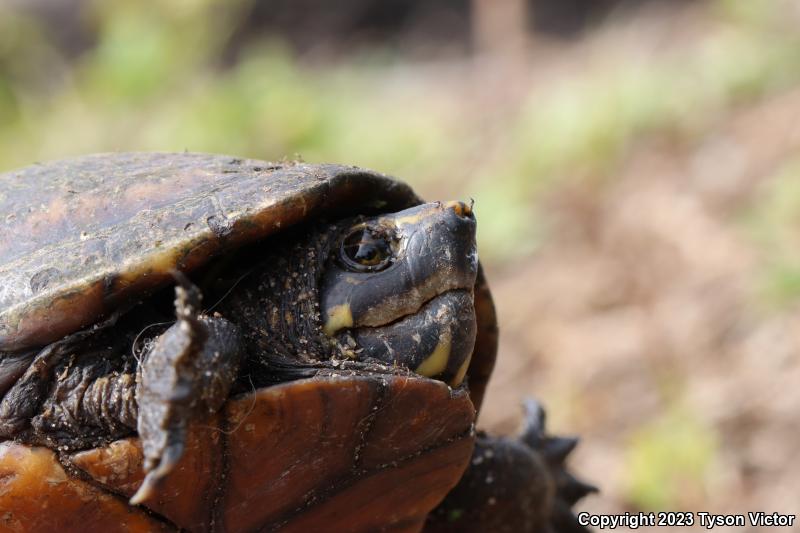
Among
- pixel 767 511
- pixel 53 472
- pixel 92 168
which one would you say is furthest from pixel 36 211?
pixel 767 511

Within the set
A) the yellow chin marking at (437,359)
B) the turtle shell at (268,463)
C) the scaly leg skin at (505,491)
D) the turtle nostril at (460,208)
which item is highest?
the turtle nostril at (460,208)

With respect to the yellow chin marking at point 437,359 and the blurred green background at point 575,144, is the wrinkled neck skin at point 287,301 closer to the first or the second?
the yellow chin marking at point 437,359

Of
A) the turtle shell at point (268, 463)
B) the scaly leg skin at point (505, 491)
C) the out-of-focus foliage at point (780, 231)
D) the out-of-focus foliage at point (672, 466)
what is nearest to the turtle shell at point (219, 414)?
the turtle shell at point (268, 463)

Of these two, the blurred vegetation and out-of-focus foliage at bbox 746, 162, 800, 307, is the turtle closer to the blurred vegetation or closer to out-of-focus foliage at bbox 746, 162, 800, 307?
out-of-focus foliage at bbox 746, 162, 800, 307

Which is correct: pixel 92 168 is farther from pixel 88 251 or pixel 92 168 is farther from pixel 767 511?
pixel 767 511

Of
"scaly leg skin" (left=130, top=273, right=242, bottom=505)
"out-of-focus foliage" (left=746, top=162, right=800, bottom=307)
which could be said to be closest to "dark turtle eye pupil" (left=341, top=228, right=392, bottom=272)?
"scaly leg skin" (left=130, top=273, right=242, bottom=505)

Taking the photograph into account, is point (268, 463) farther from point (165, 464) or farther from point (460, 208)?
point (460, 208)

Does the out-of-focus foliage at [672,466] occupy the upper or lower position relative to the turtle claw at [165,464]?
lower
